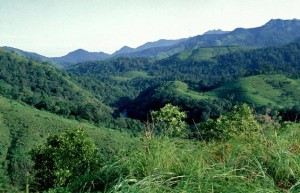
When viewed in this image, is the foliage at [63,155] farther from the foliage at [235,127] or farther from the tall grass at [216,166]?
the tall grass at [216,166]

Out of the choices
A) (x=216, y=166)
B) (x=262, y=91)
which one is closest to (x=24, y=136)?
(x=216, y=166)

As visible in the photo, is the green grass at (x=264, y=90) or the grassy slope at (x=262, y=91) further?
the grassy slope at (x=262, y=91)

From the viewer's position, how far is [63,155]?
2894 cm

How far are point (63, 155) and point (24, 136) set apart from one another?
62.7 meters

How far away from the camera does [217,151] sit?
7023mm

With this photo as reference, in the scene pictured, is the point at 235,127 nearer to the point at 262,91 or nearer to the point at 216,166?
the point at 216,166

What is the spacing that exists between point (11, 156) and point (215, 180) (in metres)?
77.4

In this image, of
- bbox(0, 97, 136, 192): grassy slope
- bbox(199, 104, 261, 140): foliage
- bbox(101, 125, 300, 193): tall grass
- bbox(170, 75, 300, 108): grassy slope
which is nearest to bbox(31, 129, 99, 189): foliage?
bbox(199, 104, 261, 140): foliage

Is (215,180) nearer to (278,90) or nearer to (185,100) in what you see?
(185,100)

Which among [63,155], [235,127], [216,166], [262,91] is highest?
[216,166]

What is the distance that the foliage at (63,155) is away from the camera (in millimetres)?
27438

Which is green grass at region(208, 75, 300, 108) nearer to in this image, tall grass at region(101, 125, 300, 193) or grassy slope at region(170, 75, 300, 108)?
grassy slope at region(170, 75, 300, 108)

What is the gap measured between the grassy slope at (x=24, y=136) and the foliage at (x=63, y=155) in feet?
117

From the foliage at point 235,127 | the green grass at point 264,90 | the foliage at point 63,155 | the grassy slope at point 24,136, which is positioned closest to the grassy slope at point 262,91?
the green grass at point 264,90
